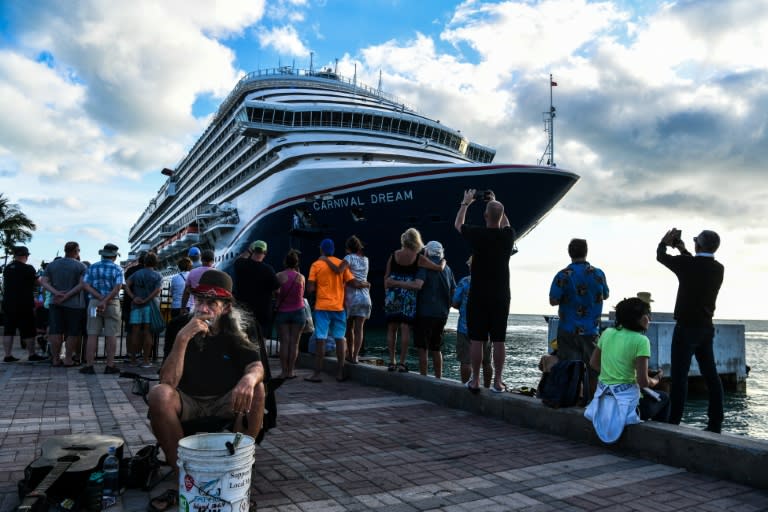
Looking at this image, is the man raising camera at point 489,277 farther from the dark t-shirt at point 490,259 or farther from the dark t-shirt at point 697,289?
the dark t-shirt at point 697,289

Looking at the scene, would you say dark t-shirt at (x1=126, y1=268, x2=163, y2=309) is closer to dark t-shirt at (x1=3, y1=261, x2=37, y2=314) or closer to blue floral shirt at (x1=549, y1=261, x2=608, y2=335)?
dark t-shirt at (x1=3, y1=261, x2=37, y2=314)

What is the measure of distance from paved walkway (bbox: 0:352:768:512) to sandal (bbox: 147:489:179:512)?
15 centimetres

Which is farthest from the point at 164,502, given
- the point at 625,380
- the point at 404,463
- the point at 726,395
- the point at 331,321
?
the point at 726,395

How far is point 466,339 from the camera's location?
263 inches

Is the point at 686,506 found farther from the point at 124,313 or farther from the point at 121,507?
the point at 124,313

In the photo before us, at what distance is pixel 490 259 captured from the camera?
5316 millimetres

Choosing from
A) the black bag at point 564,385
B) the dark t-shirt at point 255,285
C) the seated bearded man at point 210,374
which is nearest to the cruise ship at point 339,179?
the dark t-shirt at point 255,285

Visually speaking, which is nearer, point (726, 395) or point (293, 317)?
point (293, 317)

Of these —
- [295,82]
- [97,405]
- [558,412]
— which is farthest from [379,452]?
[295,82]

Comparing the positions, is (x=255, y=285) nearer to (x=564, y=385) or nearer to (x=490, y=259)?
(x=490, y=259)

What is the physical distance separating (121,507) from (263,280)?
169 inches

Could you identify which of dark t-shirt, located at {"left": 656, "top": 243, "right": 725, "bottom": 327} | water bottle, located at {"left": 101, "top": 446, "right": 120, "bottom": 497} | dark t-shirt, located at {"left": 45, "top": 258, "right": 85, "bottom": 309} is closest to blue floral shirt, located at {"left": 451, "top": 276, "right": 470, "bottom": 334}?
dark t-shirt, located at {"left": 656, "top": 243, "right": 725, "bottom": 327}

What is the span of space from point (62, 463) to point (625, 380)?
3.69m

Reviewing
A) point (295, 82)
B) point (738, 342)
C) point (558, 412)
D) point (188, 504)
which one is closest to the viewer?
point (188, 504)
